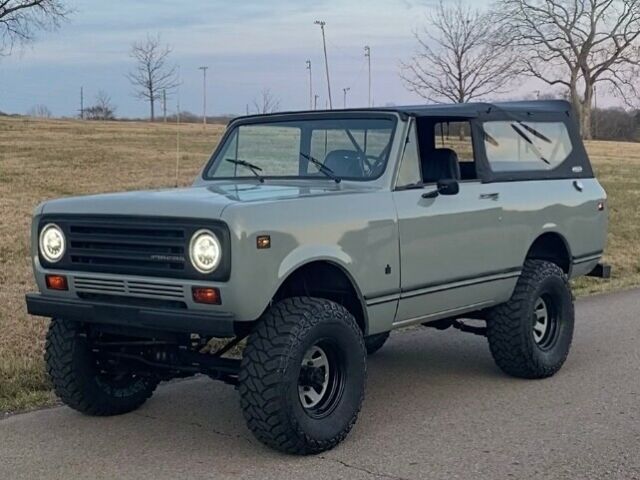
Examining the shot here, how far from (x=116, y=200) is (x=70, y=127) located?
38271 mm

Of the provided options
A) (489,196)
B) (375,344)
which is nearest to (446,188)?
(489,196)

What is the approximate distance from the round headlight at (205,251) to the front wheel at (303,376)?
0.47m

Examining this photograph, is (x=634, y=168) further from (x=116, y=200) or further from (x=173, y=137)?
(x=116, y=200)

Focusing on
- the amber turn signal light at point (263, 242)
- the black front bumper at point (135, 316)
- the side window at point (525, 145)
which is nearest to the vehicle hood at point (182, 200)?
the amber turn signal light at point (263, 242)

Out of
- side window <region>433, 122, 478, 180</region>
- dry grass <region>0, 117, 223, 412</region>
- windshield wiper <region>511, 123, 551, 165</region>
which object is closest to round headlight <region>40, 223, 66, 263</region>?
dry grass <region>0, 117, 223, 412</region>

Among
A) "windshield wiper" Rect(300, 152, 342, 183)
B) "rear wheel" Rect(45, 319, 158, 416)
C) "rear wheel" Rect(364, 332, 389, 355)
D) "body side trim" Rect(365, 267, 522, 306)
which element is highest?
"windshield wiper" Rect(300, 152, 342, 183)

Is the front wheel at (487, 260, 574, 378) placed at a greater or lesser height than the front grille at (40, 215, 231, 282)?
lesser

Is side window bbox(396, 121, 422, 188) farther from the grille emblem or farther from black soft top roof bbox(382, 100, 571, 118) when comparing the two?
the grille emblem

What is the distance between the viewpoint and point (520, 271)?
6.89 meters

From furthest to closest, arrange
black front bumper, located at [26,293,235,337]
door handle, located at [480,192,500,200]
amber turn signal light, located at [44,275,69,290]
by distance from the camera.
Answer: door handle, located at [480,192,500,200] < amber turn signal light, located at [44,275,69,290] < black front bumper, located at [26,293,235,337]

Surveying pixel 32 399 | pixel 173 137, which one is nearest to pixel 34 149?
pixel 173 137

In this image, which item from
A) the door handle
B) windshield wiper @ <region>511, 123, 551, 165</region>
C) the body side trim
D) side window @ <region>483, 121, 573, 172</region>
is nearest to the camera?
the body side trim

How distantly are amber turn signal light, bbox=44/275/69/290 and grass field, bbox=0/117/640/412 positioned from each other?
3.61 feet

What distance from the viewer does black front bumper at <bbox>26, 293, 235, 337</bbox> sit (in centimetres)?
482
